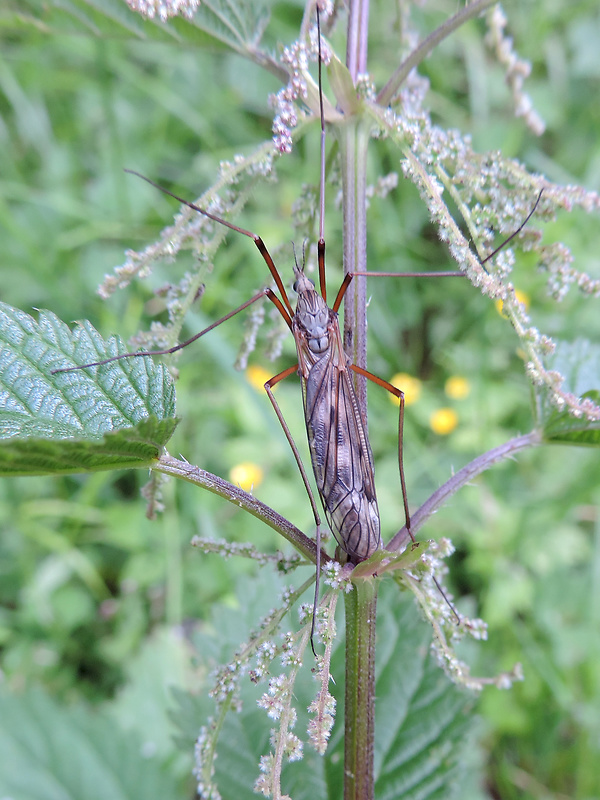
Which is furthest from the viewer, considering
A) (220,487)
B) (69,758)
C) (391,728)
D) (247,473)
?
(247,473)

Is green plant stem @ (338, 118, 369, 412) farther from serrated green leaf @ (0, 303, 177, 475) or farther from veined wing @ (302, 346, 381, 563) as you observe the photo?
serrated green leaf @ (0, 303, 177, 475)

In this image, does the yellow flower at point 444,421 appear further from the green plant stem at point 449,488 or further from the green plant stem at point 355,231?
the green plant stem at point 355,231

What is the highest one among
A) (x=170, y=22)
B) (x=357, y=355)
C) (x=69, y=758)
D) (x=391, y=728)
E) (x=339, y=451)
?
(x=170, y=22)

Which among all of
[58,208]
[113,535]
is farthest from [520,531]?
[58,208]

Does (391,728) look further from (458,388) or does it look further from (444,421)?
(458,388)

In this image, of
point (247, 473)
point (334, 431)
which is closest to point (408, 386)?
point (247, 473)

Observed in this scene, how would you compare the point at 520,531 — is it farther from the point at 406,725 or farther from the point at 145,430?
the point at 145,430
